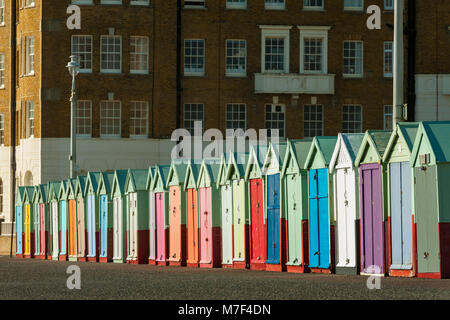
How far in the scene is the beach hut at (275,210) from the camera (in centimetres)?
2716

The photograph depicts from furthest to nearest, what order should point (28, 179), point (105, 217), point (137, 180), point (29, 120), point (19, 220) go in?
1. point (29, 120)
2. point (28, 179)
3. point (19, 220)
4. point (105, 217)
5. point (137, 180)

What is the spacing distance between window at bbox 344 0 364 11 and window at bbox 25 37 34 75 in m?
16.6

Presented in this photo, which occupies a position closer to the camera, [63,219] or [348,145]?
[348,145]

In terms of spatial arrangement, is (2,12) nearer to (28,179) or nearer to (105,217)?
(28,179)

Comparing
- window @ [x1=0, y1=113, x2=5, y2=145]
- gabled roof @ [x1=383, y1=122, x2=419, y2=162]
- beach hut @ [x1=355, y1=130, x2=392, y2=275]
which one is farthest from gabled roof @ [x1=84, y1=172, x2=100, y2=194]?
window @ [x1=0, y1=113, x2=5, y2=145]

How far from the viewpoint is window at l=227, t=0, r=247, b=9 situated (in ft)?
219

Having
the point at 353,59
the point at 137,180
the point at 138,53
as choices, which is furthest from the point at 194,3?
the point at 137,180

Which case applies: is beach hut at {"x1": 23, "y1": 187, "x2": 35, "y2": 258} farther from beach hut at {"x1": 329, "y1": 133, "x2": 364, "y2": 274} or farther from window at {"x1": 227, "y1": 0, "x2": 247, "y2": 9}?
beach hut at {"x1": 329, "y1": 133, "x2": 364, "y2": 274}

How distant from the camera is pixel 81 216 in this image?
43.9m

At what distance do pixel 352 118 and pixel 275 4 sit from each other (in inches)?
287

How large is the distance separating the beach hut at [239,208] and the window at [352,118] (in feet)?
121

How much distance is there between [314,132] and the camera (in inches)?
2655

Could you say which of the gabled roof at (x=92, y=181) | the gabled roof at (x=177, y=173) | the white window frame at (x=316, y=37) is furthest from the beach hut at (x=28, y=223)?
the gabled roof at (x=177, y=173)

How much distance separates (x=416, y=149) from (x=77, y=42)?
148 ft
